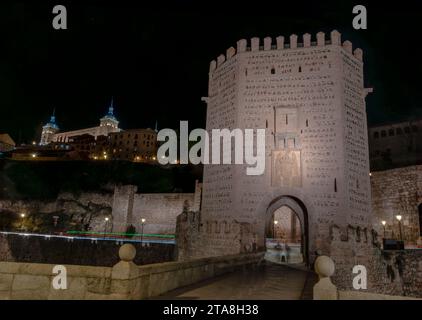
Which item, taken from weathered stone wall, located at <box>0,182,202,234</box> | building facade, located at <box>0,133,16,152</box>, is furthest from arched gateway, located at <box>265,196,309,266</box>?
building facade, located at <box>0,133,16,152</box>

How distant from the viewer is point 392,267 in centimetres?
1366

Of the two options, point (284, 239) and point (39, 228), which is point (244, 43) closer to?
point (284, 239)

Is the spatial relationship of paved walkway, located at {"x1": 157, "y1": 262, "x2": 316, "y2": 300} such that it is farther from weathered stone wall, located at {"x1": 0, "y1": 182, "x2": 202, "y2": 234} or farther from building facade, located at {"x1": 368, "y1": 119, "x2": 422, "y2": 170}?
building facade, located at {"x1": 368, "y1": 119, "x2": 422, "y2": 170}

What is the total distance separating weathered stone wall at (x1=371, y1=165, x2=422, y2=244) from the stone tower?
85739 millimetres

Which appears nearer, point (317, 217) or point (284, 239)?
point (317, 217)

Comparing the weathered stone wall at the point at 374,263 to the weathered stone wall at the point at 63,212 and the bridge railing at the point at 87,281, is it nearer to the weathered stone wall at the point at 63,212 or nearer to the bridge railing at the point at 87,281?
the bridge railing at the point at 87,281

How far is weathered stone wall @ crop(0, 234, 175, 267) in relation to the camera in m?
21.7

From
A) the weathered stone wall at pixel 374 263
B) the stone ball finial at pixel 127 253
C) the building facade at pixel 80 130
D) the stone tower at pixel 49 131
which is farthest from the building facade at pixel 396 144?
the stone tower at pixel 49 131

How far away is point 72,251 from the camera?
24.5 m

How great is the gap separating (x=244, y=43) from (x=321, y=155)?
6454mm
